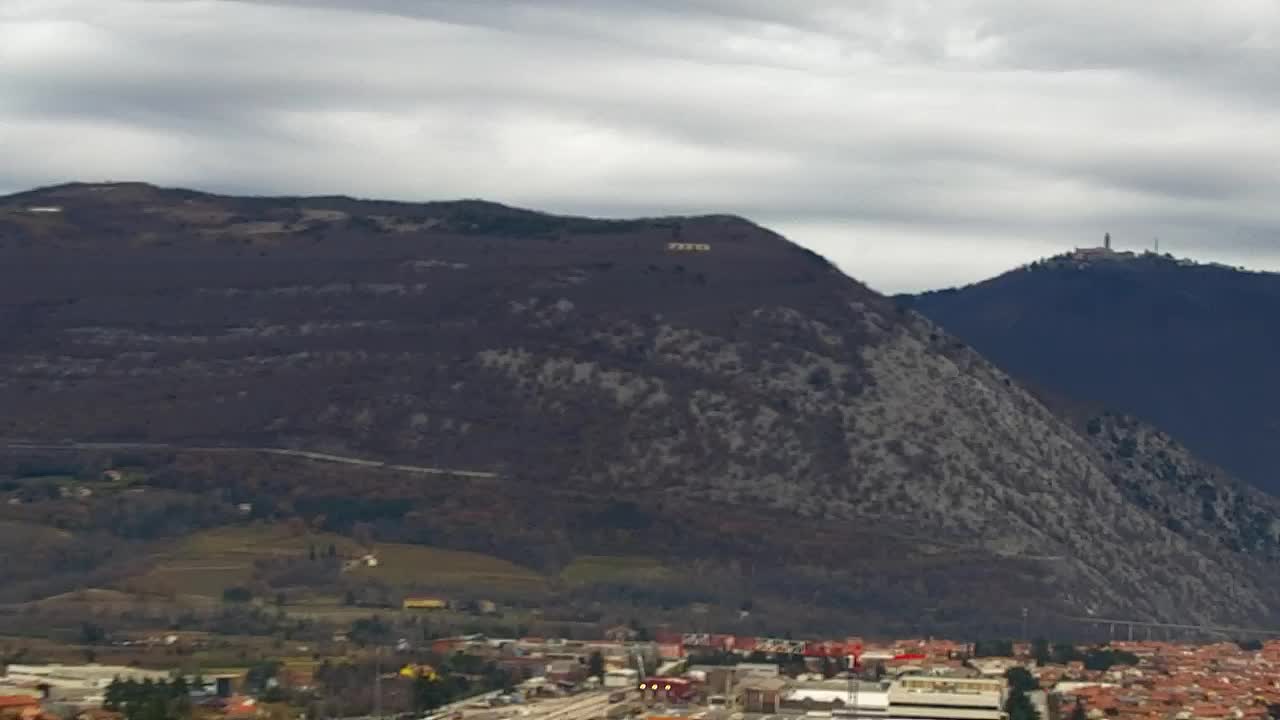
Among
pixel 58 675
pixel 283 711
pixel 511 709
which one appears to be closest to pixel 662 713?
pixel 511 709

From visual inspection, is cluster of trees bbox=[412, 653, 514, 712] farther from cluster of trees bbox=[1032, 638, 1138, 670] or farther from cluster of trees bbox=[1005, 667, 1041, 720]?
cluster of trees bbox=[1032, 638, 1138, 670]

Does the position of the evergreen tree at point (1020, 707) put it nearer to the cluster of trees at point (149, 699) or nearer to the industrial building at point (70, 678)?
the cluster of trees at point (149, 699)

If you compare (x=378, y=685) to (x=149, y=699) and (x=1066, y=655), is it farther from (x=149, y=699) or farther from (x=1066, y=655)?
(x=1066, y=655)

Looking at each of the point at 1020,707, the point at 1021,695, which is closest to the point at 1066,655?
the point at 1021,695

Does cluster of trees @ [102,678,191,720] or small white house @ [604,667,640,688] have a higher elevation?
cluster of trees @ [102,678,191,720]

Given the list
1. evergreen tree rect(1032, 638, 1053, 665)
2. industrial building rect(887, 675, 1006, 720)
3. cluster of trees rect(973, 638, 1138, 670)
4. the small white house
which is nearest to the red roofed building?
the small white house

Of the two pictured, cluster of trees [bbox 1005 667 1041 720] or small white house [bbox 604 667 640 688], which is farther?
small white house [bbox 604 667 640 688]

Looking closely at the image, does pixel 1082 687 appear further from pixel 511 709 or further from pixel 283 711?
pixel 283 711

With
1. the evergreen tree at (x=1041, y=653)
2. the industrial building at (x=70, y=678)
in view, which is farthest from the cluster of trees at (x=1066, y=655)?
the industrial building at (x=70, y=678)
